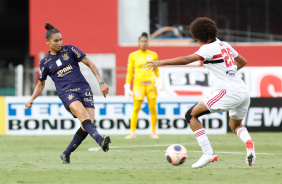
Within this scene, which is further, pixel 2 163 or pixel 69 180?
pixel 2 163

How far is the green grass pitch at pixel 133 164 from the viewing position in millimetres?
7020

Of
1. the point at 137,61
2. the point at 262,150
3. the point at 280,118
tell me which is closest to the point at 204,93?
the point at 280,118

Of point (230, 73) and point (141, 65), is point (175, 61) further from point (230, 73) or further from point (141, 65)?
point (141, 65)

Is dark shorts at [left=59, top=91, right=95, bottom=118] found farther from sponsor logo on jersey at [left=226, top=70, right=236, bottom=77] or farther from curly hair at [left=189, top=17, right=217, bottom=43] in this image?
sponsor logo on jersey at [left=226, top=70, right=236, bottom=77]

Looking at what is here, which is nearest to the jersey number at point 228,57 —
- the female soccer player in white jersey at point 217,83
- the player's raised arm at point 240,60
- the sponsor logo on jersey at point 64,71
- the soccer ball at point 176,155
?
the female soccer player in white jersey at point 217,83

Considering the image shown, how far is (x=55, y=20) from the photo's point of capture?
25734mm

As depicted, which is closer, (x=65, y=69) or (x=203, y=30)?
(x=203, y=30)

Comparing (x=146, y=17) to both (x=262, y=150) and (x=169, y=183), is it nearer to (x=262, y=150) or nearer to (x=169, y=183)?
(x=262, y=150)

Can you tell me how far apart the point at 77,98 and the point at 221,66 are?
2.14 m

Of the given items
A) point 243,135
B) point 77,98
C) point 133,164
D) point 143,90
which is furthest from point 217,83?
point 143,90

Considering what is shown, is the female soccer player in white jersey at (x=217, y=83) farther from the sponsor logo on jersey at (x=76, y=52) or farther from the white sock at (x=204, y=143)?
the sponsor logo on jersey at (x=76, y=52)

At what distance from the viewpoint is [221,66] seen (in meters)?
7.79

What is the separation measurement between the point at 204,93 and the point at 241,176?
9879 mm

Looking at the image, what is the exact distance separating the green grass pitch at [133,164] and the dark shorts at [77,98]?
2.84ft
